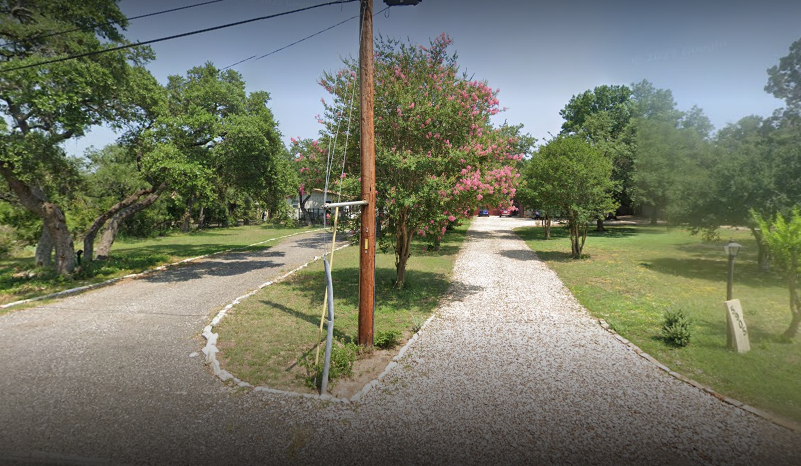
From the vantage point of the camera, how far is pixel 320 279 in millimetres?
12773

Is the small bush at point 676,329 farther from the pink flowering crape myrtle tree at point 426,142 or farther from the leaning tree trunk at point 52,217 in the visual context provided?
the leaning tree trunk at point 52,217

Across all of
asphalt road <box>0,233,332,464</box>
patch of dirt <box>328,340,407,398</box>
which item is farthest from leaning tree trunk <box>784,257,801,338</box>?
asphalt road <box>0,233,332,464</box>

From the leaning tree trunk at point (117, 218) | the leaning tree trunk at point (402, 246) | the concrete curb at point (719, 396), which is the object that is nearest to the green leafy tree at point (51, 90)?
the leaning tree trunk at point (117, 218)

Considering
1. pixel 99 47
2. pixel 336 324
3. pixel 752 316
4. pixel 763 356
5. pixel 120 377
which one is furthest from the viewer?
pixel 99 47

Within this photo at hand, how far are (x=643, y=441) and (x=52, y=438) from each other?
664 centimetres

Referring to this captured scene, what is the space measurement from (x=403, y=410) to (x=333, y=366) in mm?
1368

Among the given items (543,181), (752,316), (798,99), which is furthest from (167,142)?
(798,99)

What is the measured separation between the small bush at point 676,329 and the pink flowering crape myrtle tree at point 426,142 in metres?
4.58

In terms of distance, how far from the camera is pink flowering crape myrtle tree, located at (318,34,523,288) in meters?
8.83

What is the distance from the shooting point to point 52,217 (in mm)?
11523

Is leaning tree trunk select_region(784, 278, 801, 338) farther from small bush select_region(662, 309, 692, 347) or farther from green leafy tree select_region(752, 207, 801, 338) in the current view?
small bush select_region(662, 309, 692, 347)

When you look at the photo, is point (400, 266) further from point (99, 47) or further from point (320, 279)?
point (99, 47)

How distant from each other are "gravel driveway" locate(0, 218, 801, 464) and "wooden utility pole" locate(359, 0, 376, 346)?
56.2 inches

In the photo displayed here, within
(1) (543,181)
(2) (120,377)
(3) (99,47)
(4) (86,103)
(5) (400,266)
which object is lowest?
(2) (120,377)
